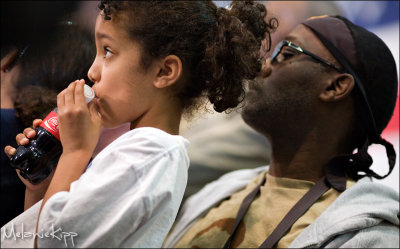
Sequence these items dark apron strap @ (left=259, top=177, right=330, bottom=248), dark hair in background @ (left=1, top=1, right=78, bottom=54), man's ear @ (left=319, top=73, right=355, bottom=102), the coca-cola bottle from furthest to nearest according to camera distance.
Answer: man's ear @ (left=319, top=73, right=355, bottom=102), dark apron strap @ (left=259, top=177, right=330, bottom=248), dark hair in background @ (left=1, top=1, right=78, bottom=54), the coca-cola bottle

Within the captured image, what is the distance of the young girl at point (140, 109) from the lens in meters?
0.91

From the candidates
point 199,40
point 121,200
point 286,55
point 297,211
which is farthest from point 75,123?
point 286,55

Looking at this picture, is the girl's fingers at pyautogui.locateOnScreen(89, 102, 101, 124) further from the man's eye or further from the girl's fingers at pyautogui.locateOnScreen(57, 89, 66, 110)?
the man's eye

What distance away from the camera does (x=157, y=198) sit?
94cm

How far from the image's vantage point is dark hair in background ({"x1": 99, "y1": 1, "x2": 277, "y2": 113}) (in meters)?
1.04

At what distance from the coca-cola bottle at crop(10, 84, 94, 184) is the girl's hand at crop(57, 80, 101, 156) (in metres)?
0.02

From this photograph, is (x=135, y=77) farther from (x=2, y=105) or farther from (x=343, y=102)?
(x=343, y=102)

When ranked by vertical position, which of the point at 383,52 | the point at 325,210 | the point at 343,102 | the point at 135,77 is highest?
the point at 135,77

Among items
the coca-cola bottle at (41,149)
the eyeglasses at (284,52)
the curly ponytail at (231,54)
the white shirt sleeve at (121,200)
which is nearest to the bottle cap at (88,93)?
the coca-cola bottle at (41,149)

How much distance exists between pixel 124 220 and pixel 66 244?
106mm

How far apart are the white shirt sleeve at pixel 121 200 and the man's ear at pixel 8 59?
1.13ft

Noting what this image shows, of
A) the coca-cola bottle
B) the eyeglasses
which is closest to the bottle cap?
the coca-cola bottle

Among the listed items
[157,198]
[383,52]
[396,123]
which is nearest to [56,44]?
[157,198]

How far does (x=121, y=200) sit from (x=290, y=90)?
1.09 m
